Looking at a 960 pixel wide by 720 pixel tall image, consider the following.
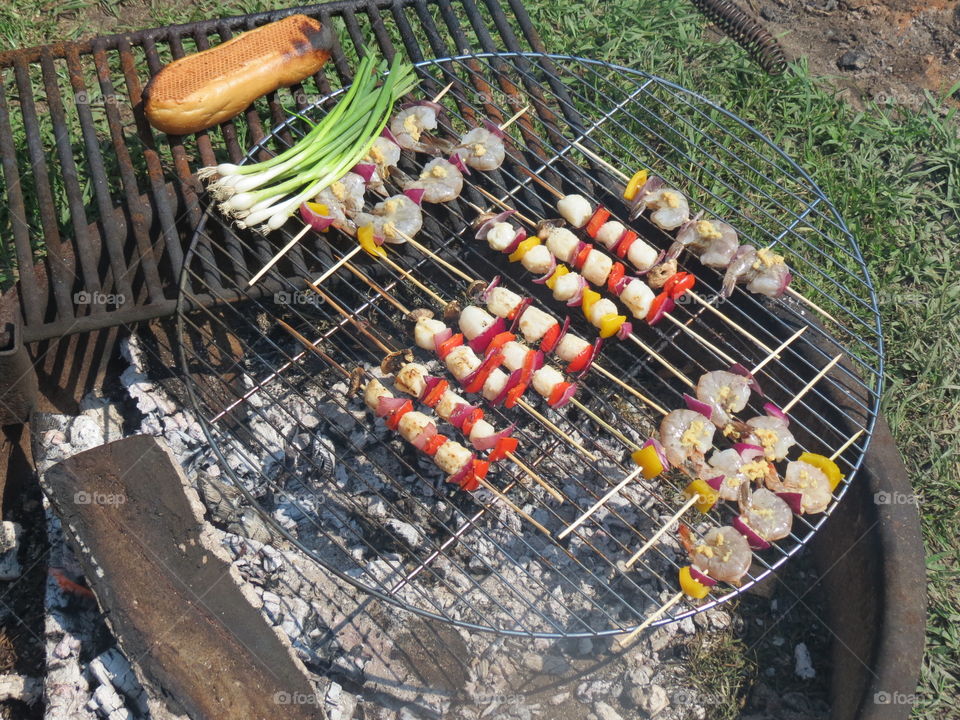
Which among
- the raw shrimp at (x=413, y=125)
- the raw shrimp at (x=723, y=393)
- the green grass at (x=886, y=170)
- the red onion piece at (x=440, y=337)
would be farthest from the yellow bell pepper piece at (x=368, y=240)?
the green grass at (x=886, y=170)

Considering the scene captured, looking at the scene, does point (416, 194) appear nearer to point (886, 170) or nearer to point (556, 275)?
point (556, 275)

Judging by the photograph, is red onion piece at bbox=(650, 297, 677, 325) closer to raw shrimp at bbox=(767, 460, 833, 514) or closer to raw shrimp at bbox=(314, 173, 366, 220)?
raw shrimp at bbox=(767, 460, 833, 514)

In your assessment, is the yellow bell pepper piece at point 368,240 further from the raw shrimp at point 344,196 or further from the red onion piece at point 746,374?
the red onion piece at point 746,374

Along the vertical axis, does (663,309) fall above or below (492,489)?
above

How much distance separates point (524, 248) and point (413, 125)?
102 centimetres

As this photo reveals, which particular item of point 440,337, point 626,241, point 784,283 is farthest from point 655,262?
point 440,337

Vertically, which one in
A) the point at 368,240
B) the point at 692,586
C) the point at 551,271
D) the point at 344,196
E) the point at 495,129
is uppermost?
the point at 495,129

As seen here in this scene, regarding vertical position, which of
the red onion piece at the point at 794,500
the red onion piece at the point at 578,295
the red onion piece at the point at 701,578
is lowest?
the red onion piece at the point at 701,578

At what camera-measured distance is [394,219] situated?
4715mm

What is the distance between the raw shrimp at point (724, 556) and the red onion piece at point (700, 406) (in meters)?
0.59

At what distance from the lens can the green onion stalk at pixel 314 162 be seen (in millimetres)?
4617

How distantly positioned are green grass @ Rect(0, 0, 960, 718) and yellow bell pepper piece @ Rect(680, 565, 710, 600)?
1481mm

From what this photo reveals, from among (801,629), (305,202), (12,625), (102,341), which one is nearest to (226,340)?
(102,341)

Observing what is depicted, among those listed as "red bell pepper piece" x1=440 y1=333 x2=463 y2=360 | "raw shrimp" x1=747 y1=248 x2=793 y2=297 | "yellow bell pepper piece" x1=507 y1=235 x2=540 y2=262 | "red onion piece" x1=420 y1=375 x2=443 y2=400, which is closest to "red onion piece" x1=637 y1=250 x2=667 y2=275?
"raw shrimp" x1=747 y1=248 x2=793 y2=297
